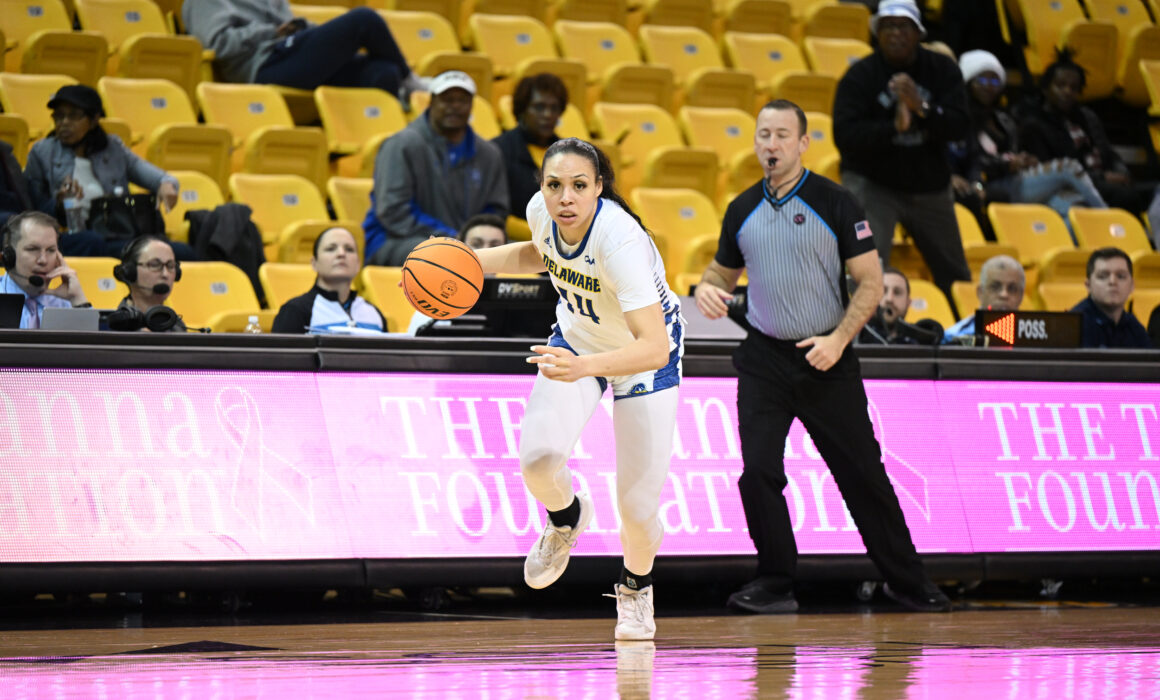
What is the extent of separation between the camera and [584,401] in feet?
19.7

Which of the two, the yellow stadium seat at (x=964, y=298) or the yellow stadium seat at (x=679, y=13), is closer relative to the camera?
the yellow stadium seat at (x=964, y=298)

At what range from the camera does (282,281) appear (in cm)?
979

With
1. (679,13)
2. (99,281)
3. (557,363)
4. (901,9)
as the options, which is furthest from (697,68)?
(557,363)

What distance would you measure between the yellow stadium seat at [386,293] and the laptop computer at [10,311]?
290 cm

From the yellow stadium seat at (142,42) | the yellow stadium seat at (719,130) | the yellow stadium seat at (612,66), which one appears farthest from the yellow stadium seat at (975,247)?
the yellow stadium seat at (142,42)

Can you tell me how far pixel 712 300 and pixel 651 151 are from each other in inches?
234

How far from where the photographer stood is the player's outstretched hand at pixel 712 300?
22.1ft

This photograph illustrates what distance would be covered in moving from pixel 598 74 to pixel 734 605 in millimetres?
7358

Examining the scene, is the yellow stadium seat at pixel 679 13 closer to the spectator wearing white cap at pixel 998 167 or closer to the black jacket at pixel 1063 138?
the spectator wearing white cap at pixel 998 167

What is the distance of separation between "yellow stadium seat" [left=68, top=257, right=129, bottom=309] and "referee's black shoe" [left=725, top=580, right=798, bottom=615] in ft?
14.5

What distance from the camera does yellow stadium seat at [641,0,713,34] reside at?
14617 millimetres

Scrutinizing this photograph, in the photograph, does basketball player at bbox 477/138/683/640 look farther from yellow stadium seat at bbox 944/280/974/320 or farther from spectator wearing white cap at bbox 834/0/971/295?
yellow stadium seat at bbox 944/280/974/320

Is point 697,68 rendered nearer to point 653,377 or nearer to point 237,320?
point 237,320

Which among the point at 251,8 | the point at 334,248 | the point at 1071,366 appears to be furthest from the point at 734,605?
the point at 251,8
